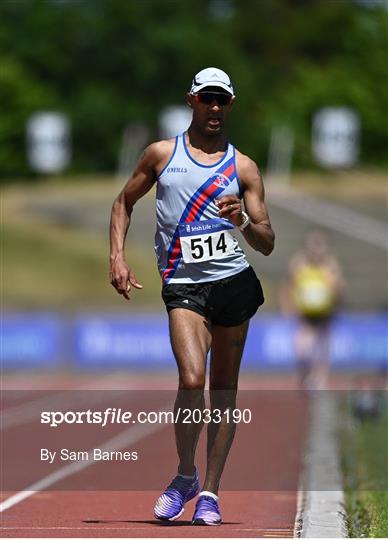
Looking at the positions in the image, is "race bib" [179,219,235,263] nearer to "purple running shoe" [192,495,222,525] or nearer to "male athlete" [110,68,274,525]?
"male athlete" [110,68,274,525]

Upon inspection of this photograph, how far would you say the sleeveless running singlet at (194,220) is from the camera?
8.01m

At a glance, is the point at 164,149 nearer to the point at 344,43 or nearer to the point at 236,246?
the point at 236,246

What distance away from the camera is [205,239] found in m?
8.08

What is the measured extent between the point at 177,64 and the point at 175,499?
83513mm

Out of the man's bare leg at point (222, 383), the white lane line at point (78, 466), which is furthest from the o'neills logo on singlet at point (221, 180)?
the white lane line at point (78, 466)

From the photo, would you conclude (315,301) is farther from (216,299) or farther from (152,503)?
(216,299)

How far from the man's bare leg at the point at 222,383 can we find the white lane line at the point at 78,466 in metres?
1.48

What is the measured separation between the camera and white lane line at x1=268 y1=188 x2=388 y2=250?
56062mm

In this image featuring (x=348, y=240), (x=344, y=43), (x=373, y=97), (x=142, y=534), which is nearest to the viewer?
(x=142, y=534)

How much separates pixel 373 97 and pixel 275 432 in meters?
66.9

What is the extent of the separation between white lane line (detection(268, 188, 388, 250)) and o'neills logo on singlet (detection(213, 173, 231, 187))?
46.2m

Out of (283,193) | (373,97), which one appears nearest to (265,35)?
(373,97)

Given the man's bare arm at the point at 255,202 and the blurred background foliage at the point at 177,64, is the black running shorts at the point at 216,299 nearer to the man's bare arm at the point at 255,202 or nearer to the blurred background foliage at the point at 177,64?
the man's bare arm at the point at 255,202

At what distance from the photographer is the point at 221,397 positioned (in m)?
8.27
